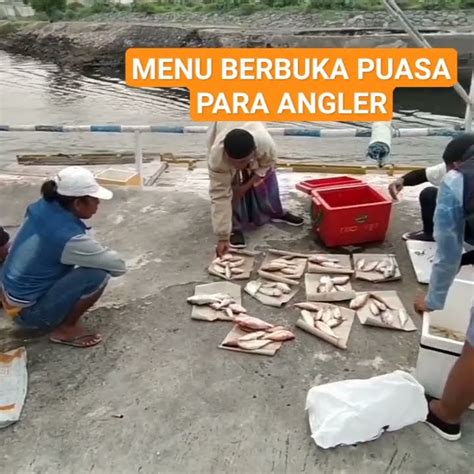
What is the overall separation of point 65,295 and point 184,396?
37.3 inches

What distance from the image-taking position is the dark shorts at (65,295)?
3.19m

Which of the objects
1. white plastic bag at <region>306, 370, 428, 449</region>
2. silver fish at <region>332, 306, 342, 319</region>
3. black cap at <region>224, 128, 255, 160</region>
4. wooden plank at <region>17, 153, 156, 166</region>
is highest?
black cap at <region>224, 128, 255, 160</region>

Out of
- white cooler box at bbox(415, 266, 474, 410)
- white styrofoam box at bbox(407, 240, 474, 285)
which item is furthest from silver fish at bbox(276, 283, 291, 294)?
white cooler box at bbox(415, 266, 474, 410)

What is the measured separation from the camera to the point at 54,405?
113 inches

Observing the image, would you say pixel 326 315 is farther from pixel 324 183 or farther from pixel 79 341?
pixel 324 183

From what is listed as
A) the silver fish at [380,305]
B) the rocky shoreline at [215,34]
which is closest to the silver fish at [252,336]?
the silver fish at [380,305]

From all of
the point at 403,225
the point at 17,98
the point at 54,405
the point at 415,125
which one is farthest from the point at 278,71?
the point at 17,98

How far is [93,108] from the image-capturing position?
21.5 meters

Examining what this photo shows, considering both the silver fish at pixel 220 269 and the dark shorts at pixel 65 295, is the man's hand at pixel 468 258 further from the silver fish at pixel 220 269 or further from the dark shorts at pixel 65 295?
the dark shorts at pixel 65 295

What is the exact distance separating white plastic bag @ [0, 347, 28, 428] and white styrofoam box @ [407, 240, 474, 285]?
284 centimetres

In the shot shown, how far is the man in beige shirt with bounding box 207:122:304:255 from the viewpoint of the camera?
13.9 feet

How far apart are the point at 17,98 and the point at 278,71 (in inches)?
839

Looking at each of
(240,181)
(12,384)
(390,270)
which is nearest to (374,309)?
(390,270)

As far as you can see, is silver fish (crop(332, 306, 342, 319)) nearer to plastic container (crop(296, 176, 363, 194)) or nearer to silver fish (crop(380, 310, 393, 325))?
silver fish (crop(380, 310, 393, 325))
